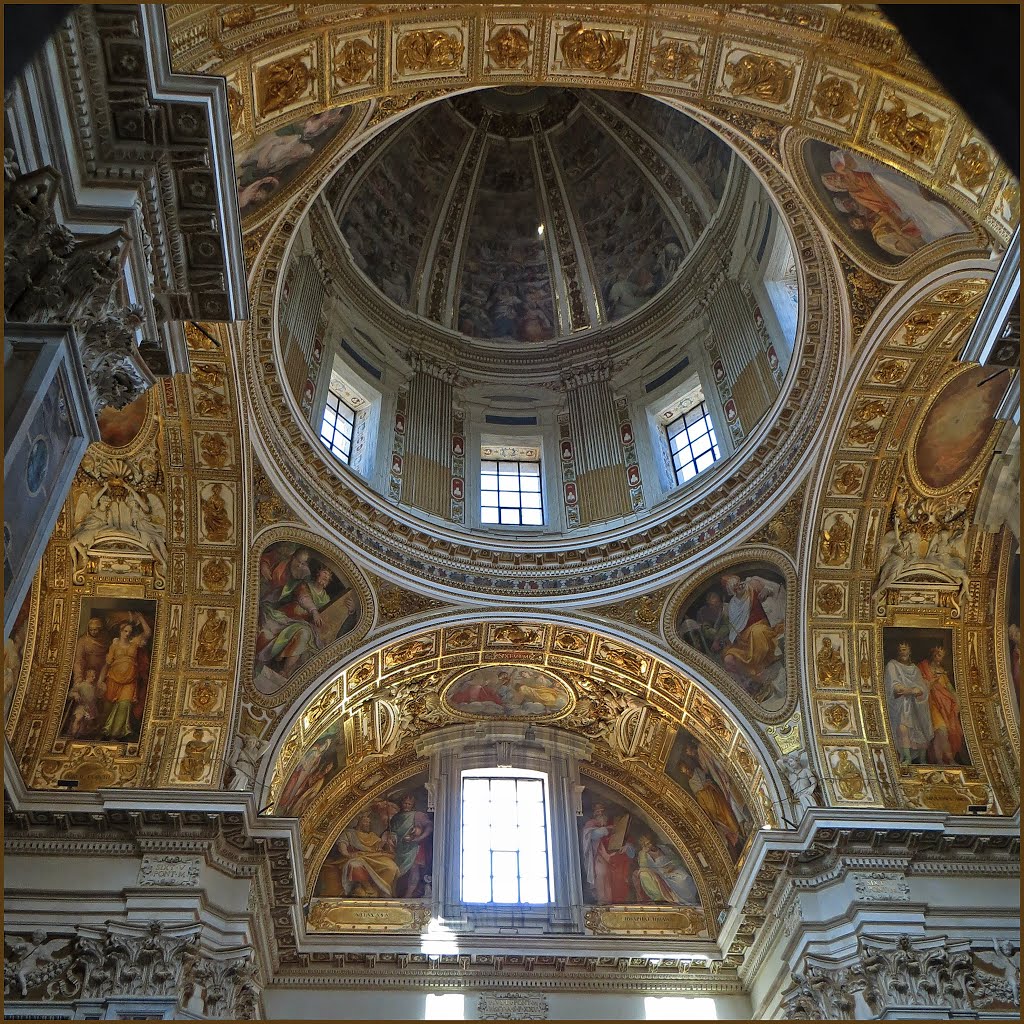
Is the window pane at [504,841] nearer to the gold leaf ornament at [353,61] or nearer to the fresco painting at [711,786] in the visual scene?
the fresco painting at [711,786]

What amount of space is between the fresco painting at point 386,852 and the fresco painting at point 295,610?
3.63 metres

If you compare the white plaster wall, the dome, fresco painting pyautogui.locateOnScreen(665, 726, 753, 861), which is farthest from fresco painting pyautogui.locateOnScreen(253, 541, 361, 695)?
the dome

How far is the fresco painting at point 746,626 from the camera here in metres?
15.9

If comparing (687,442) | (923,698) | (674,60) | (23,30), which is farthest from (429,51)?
(923,698)

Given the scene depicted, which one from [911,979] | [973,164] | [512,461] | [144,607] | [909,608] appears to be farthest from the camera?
[512,461]

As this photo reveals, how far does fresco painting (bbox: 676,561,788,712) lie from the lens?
52.2 feet

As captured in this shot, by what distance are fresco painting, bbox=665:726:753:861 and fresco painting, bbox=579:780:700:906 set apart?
0.94 metres

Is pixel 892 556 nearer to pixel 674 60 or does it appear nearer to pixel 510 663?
pixel 510 663

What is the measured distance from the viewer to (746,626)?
16.2 meters

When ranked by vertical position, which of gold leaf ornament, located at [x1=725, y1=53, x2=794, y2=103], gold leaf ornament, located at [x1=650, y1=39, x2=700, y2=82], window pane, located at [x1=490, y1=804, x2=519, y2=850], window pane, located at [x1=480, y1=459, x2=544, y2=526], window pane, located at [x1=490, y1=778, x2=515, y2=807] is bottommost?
window pane, located at [x1=490, y1=804, x2=519, y2=850]

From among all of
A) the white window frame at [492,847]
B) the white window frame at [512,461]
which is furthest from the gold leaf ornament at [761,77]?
the white window frame at [492,847]

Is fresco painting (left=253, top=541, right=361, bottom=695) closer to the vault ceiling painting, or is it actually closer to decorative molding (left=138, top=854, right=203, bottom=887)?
the vault ceiling painting

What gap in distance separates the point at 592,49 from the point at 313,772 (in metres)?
11.5

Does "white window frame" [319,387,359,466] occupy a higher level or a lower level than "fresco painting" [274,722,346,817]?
higher
